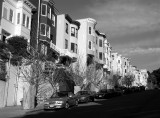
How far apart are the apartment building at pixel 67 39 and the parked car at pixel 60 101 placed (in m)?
19.1

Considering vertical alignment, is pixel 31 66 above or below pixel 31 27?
below

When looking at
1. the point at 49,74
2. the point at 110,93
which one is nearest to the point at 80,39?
the point at 110,93

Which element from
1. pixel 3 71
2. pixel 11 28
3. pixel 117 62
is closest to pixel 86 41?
pixel 11 28

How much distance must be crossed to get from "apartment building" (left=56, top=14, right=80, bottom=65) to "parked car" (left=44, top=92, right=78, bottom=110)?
62.7 feet

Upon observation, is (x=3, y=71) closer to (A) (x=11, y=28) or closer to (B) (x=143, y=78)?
(A) (x=11, y=28)

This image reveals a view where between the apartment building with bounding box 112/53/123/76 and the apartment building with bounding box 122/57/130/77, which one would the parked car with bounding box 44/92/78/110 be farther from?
the apartment building with bounding box 122/57/130/77

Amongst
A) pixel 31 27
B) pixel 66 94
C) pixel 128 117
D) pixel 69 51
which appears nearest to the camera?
pixel 128 117

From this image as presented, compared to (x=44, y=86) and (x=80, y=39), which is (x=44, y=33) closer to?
(x=44, y=86)

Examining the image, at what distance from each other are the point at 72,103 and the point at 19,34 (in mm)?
11414

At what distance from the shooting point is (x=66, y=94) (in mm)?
23391

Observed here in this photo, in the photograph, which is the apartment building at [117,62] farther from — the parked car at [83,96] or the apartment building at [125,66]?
the parked car at [83,96]

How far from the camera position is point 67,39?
152ft

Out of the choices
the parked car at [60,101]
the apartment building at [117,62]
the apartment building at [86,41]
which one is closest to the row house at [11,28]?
the parked car at [60,101]

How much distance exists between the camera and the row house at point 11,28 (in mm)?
24547
